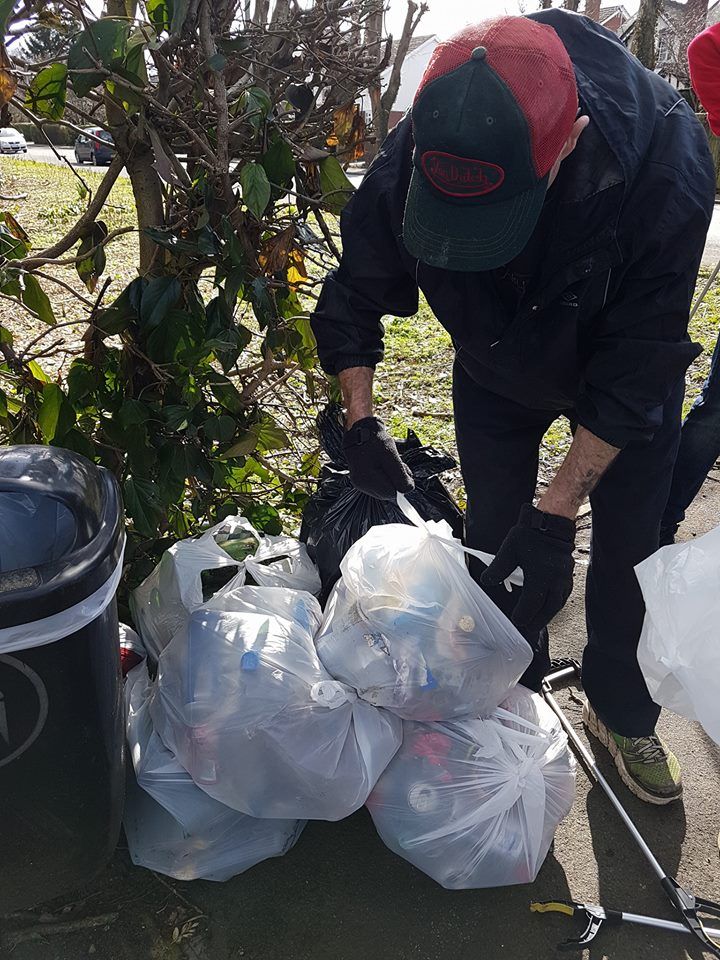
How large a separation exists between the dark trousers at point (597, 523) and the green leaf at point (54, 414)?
3.29ft

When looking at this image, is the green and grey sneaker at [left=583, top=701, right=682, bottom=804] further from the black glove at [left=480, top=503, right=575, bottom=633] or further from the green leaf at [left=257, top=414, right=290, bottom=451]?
the green leaf at [left=257, top=414, right=290, bottom=451]

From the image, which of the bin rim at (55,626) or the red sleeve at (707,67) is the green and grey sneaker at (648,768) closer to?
the bin rim at (55,626)

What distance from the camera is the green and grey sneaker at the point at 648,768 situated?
6.68 feet

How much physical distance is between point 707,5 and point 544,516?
114 ft

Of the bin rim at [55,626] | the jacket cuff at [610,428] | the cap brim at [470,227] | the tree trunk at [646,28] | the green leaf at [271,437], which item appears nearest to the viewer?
the bin rim at [55,626]

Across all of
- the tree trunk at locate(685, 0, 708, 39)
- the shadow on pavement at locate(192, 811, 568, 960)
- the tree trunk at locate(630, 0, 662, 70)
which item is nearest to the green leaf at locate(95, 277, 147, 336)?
the shadow on pavement at locate(192, 811, 568, 960)

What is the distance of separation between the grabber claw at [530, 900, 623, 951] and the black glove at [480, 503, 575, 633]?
624mm

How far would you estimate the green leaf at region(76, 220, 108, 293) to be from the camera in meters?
2.10

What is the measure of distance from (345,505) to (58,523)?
911 mm

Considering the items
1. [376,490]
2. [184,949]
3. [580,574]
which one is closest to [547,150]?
[376,490]

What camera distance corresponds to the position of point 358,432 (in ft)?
6.43

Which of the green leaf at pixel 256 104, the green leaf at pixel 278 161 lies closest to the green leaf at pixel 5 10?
the green leaf at pixel 256 104

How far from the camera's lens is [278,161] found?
190 centimetres

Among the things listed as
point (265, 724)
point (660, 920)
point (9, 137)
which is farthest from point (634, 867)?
point (9, 137)
